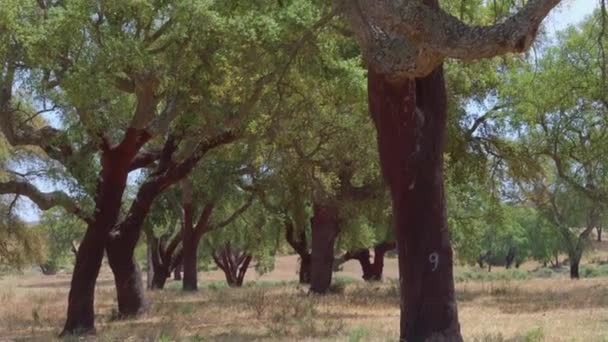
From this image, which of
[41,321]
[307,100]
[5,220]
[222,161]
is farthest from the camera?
[222,161]

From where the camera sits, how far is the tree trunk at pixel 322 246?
932 inches

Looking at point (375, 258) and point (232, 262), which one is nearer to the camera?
point (375, 258)

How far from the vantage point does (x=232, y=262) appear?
4862 centimetres

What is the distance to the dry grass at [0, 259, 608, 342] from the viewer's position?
38.6 ft

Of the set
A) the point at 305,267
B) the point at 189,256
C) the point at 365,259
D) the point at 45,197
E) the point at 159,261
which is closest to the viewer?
the point at 45,197

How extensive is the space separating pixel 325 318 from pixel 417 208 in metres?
6.39

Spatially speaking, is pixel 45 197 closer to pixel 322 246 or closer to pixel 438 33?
pixel 438 33

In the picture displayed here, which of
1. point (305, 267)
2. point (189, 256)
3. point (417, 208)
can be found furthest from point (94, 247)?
point (305, 267)

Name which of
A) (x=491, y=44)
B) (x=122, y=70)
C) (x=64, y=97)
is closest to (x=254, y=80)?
(x=122, y=70)

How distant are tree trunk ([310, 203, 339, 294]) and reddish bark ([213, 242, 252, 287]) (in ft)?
72.0

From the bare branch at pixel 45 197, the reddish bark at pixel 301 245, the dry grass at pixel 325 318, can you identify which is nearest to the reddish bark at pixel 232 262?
the reddish bark at pixel 301 245

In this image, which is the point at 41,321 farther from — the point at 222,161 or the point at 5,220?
the point at 222,161

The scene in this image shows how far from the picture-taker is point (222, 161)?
73.8 ft

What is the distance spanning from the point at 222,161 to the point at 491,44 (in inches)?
645
